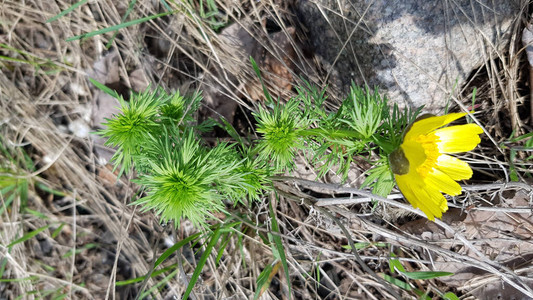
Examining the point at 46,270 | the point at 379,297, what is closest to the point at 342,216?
the point at 379,297

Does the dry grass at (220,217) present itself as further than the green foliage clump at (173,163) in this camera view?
Yes

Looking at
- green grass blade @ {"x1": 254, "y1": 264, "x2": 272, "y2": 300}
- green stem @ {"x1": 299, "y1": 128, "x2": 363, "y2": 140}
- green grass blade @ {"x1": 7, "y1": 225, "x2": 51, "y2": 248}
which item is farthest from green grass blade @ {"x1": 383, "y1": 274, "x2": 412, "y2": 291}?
green grass blade @ {"x1": 7, "y1": 225, "x2": 51, "y2": 248}

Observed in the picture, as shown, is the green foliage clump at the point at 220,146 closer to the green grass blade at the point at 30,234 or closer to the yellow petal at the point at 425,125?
the yellow petal at the point at 425,125

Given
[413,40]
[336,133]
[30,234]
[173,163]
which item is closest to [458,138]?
[336,133]

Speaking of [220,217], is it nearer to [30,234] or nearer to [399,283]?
[399,283]

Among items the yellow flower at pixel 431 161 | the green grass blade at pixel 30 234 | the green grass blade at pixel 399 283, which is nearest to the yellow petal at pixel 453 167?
the yellow flower at pixel 431 161

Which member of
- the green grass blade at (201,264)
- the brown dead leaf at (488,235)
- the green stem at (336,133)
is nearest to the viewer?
the green stem at (336,133)
